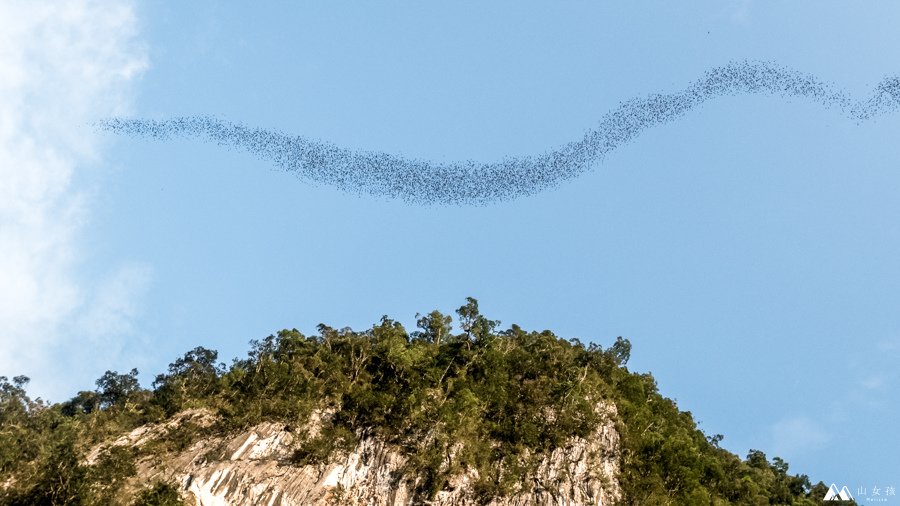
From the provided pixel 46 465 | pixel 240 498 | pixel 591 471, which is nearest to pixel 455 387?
pixel 591 471

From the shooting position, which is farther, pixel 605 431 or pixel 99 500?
pixel 605 431

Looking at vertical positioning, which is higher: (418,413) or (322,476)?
(418,413)

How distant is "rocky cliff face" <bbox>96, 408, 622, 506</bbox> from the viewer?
45.3 metres

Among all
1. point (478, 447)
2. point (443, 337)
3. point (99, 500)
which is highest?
point (443, 337)

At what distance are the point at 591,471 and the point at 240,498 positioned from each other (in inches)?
932

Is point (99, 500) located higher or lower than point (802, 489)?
lower

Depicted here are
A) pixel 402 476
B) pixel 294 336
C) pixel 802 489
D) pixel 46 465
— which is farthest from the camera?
pixel 802 489

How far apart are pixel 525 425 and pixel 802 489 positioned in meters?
43.5

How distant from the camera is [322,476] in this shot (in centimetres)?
4700

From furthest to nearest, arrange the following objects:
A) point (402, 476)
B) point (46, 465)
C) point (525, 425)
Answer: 1. point (525, 425)
2. point (402, 476)
3. point (46, 465)

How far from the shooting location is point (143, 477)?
1817 inches

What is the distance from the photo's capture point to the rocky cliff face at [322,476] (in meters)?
45.3

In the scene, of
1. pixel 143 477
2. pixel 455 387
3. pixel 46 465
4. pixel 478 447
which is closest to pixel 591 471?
pixel 478 447

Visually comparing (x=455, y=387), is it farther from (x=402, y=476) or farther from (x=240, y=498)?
(x=240, y=498)
